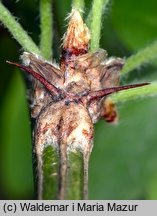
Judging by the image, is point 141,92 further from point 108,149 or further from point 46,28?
point 108,149

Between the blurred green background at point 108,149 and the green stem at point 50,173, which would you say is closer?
the green stem at point 50,173

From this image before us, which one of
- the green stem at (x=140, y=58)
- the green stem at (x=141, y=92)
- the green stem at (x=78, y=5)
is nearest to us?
the green stem at (x=78, y=5)

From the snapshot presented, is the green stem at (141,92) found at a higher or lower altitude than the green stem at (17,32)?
lower

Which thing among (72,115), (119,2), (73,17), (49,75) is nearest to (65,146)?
(72,115)

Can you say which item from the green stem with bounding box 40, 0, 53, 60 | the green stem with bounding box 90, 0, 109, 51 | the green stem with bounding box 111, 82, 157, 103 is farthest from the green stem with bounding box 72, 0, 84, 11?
the green stem with bounding box 111, 82, 157, 103

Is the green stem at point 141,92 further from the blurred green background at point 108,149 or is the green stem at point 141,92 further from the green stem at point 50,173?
the blurred green background at point 108,149

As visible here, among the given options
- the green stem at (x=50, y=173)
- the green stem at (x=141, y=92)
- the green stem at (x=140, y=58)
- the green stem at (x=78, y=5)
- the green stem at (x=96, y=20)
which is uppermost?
the green stem at (x=140, y=58)

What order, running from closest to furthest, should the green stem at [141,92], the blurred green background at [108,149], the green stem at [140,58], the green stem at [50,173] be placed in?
the green stem at [50,173] < the green stem at [141,92] < the green stem at [140,58] < the blurred green background at [108,149]

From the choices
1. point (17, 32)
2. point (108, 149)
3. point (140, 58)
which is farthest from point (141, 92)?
point (108, 149)

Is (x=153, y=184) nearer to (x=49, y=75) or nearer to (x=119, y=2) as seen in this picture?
(x=119, y=2)

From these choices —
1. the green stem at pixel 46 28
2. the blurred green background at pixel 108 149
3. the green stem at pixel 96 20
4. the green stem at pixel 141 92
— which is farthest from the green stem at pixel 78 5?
the blurred green background at pixel 108 149
